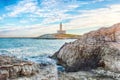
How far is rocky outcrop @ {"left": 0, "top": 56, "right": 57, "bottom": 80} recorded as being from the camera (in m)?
14.3

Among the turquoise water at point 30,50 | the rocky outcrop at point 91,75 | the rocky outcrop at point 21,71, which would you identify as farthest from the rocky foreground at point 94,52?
the rocky outcrop at point 21,71

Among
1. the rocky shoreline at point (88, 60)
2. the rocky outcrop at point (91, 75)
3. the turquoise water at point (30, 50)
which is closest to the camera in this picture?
the rocky shoreline at point (88, 60)

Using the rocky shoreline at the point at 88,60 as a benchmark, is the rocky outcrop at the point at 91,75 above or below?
below

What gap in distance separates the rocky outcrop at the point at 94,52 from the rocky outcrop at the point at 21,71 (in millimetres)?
9392

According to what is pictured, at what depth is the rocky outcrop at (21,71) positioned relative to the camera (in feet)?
46.8

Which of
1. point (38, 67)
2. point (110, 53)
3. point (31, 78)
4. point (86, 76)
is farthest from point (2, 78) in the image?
point (110, 53)

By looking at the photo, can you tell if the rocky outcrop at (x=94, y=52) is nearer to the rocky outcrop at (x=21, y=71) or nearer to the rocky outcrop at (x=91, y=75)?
the rocky outcrop at (x=91, y=75)

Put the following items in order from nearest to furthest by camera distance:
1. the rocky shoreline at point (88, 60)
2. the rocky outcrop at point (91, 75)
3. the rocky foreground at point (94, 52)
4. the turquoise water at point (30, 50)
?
the rocky shoreline at point (88, 60) → the rocky outcrop at point (91, 75) → the rocky foreground at point (94, 52) → the turquoise water at point (30, 50)

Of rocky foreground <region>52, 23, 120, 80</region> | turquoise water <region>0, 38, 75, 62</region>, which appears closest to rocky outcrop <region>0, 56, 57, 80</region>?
turquoise water <region>0, 38, 75, 62</region>

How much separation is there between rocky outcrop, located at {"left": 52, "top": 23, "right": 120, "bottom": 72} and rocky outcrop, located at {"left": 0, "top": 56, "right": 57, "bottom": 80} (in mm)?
9392

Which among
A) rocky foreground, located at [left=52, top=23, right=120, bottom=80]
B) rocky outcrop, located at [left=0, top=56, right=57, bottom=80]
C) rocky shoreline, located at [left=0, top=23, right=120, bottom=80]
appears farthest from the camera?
rocky foreground, located at [left=52, top=23, right=120, bottom=80]

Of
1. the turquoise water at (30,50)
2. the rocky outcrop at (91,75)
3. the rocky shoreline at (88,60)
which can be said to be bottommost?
the turquoise water at (30,50)

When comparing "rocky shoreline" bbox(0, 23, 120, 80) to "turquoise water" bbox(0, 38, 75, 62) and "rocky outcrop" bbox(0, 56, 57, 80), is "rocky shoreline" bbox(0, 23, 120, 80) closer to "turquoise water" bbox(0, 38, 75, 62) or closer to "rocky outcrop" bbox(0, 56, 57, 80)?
"rocky outcrop" bbox(0, 56, 57, 80)

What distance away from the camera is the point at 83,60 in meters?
26.7
